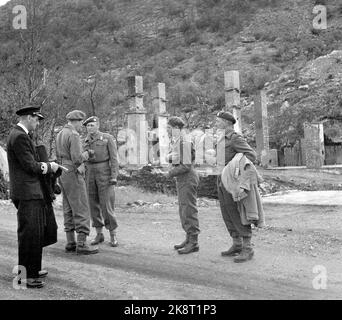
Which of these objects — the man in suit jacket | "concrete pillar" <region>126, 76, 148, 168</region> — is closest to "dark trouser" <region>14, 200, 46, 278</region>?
the man in suit jacket

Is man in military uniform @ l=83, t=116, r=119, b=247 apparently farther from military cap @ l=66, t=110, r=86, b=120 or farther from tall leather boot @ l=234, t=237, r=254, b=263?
tall leather boot @ l=234, t=237, r=254, b=263

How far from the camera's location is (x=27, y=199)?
218 inches

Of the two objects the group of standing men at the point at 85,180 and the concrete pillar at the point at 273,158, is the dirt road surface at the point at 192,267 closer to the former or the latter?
the group of standing men at the point at 85,180

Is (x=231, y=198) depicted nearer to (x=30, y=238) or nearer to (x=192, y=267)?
(x=192, y=267)

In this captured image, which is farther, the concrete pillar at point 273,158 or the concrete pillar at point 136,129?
the concrete pillar at point 273,158

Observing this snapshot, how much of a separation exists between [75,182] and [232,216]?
2.05 metres

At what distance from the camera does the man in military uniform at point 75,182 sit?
22.9ft

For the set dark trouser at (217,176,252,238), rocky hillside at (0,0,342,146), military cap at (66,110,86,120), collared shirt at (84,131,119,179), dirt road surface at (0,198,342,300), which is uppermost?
rocky hillside at (0,0,342,146)

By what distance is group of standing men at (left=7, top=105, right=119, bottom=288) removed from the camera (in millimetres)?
5539

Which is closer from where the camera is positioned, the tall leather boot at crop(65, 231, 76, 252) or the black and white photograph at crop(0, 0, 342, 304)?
the black and white photograph at crop(0, 0, 342, 304)

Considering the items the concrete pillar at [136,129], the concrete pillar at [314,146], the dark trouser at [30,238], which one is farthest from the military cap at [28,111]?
the concrete pillar at [314,146]

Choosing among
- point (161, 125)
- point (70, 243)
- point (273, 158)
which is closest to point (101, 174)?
point (70, 243)

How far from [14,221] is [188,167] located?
4.18m
